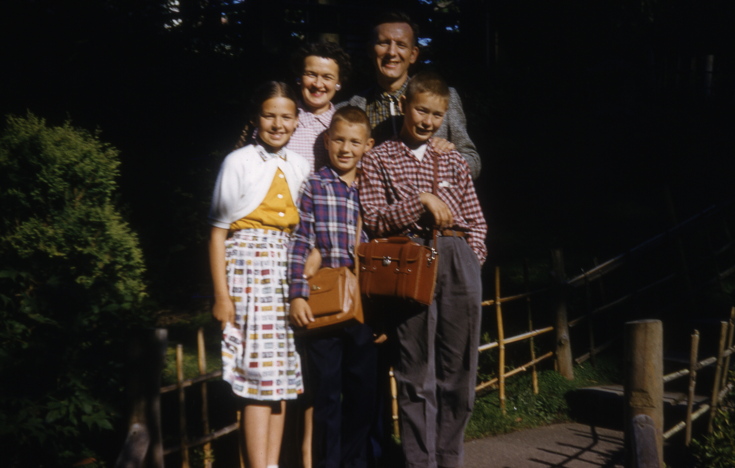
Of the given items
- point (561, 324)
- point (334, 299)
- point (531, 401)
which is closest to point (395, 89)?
point (334, 299)

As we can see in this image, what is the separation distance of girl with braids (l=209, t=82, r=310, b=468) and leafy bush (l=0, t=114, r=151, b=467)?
0.69 m

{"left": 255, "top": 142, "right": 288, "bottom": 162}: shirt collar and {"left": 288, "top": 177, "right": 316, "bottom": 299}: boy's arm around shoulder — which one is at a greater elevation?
{"left": 255, "top": 142, "right": 288, "bottom": 162}: shirt collar

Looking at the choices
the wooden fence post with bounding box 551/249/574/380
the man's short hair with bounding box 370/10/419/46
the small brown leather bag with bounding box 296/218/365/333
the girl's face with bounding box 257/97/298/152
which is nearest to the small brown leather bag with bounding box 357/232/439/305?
the small brown leather bag with bounding box 296/218/365/333

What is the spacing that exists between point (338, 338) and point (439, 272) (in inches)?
22.6

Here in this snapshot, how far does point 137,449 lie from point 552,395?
13.1ft

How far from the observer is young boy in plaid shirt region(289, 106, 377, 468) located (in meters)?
3.25

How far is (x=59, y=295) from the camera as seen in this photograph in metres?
3.56

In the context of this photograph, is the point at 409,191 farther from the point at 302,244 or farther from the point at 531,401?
the point at 531,401

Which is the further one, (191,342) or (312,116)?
(191,342)

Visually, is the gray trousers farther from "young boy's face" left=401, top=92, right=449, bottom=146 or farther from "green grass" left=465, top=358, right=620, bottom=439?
"green grass" left=465, top=358, right=620, bottom=439

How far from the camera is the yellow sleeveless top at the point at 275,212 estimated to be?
3213 mm

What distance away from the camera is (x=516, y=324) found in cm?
690

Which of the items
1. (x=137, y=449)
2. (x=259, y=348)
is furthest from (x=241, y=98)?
(x=137, y=449)

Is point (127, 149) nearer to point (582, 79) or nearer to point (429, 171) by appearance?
point (429, 171)
